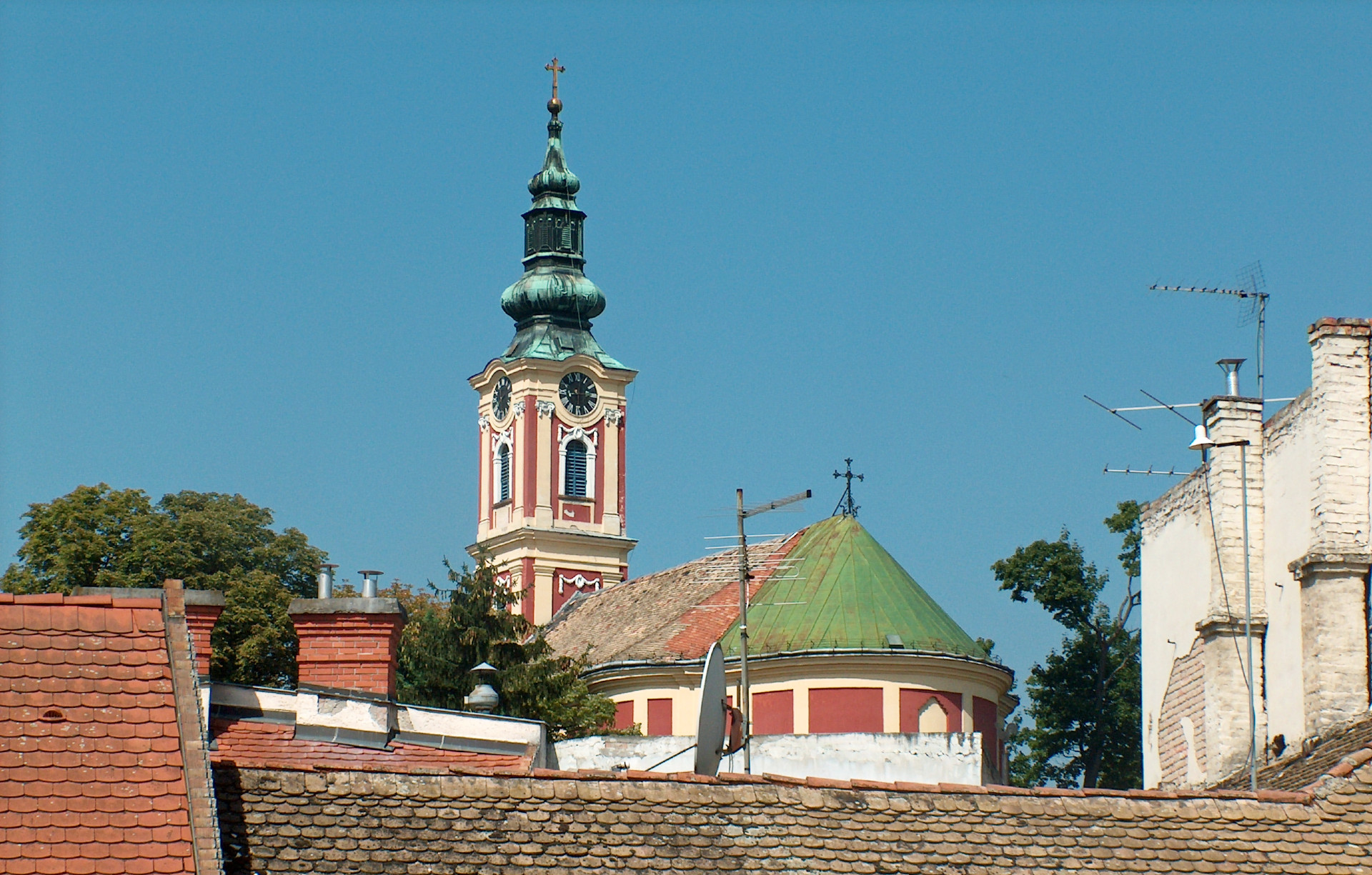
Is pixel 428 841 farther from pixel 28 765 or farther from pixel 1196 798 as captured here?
pixel 1196 798

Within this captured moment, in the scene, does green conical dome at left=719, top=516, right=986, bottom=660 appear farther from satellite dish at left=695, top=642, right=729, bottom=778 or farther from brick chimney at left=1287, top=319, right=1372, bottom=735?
satellite dish at left=695, top=642, right=729, bottom=778

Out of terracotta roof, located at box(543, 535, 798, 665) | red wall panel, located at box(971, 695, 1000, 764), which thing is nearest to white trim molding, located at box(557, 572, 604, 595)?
terracotta roof, located at box(543, 535, 798, 665)

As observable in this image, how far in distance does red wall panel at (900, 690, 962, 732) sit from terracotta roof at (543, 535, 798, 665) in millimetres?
4884

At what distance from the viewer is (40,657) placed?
15.8m

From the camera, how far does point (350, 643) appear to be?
21.9 metres

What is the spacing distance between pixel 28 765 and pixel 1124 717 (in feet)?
190

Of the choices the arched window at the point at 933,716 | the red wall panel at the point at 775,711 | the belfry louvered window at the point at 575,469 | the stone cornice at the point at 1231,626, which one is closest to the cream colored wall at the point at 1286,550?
the stone cornice at the point at 1231,626

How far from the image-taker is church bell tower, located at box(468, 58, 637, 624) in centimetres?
8694

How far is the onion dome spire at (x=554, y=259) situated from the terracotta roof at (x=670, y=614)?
73.8 ft

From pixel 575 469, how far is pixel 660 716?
33.5 m

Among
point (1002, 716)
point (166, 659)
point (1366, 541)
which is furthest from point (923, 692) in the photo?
point (166, 659)

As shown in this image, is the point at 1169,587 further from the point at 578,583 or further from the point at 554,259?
the point at 554,259

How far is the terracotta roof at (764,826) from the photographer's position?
17.6 metres

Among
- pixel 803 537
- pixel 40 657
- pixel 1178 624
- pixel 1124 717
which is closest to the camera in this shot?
pixel 40 657
